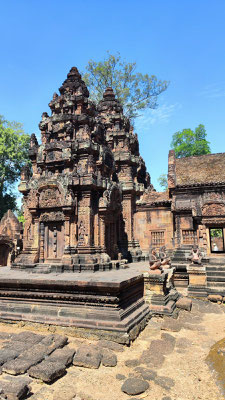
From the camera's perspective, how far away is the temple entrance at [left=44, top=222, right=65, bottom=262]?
38.3 ft

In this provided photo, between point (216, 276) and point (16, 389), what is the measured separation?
412 inches

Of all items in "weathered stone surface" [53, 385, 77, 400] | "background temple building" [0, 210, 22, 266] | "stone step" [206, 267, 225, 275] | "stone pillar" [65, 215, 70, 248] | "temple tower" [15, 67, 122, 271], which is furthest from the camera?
"background temple building" [0, 210, 22, 266]

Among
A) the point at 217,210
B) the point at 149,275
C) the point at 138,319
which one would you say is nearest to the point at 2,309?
the point at 138,319

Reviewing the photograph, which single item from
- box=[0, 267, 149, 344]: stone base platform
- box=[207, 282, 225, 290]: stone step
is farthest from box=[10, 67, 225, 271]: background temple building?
box=[207, 282, 225, 290]: stone step

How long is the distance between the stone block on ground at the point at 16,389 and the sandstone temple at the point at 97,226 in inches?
100

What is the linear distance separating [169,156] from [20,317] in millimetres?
15147

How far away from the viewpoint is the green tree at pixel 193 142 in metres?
30.4

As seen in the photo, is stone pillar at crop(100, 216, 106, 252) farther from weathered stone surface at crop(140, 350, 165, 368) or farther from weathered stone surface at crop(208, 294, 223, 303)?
weathered stone surface at crop(140, 350, 165, 368)

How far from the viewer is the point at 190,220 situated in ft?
52.7

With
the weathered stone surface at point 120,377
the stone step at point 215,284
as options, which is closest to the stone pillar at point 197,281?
the stone step at point 215,284

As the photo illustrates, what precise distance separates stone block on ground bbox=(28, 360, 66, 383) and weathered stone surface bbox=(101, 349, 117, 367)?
839mm

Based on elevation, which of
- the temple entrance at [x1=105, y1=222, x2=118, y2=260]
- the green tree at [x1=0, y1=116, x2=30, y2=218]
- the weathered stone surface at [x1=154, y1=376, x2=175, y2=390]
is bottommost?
the weathered stone surface at [x1=154, y1=376, x2=175, y2=390]

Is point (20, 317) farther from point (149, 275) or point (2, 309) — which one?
point (149, 275)

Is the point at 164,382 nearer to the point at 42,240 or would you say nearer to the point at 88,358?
the point at 88,358
